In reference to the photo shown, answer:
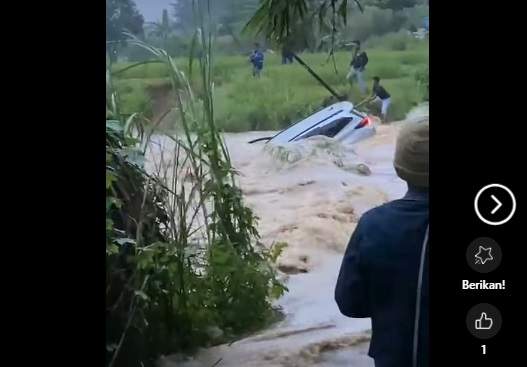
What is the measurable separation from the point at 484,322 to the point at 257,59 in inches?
13.2

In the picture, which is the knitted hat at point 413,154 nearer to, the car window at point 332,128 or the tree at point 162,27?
the car window at point 332,128

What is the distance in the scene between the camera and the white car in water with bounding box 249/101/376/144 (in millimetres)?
723

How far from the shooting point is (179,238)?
2.47 feet

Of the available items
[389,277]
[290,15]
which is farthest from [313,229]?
[290,15]

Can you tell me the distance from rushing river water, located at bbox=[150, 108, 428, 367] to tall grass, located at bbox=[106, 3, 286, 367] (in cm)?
2

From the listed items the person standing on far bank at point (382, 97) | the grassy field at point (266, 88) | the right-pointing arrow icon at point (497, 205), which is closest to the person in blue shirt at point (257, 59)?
the grassy field at point (266, 88)

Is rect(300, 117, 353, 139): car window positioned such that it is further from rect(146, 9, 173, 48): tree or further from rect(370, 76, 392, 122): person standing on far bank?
rect(146, 9, 173, 48): tree

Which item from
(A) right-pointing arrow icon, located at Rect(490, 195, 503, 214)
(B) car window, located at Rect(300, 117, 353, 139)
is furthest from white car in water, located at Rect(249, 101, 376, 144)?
(A) right-pointing arrow icon, located at Rect(490, 195, 503, 214)

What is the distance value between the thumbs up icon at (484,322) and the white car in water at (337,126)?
21 cm

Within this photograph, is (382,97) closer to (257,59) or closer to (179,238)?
(257,59)

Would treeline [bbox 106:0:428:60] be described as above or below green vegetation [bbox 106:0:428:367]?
above

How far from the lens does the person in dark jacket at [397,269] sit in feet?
2.24
